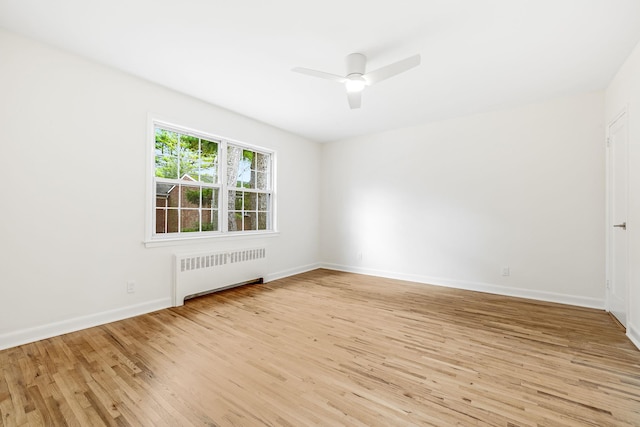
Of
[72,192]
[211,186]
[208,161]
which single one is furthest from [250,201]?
[72,192]

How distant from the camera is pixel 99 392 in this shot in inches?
68.4

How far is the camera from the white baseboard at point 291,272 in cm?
476

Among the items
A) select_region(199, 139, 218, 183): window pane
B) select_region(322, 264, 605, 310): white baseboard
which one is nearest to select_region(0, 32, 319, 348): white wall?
select_region(199, 139, 218, 183): window pane

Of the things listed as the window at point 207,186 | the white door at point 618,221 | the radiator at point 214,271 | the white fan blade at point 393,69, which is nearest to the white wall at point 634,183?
the white door at point 618,221

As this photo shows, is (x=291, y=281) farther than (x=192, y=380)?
Yes

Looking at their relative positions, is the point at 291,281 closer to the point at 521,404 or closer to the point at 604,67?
the point at 521,404

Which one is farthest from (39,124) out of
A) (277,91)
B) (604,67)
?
(604,67)

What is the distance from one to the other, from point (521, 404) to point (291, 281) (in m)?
3.51

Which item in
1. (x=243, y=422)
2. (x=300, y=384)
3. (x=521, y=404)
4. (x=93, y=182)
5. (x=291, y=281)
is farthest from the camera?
(x=291, y=281)

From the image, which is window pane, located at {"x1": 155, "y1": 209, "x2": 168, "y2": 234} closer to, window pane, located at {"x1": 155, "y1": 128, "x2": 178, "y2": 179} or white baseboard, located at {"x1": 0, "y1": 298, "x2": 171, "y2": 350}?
window pane, located at {"x1": 155, "y1": 128, "x2": 178, "y2": 179}

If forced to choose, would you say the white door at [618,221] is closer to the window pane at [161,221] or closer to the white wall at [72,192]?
the white wall at [72,192]

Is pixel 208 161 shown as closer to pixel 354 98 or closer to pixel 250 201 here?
pixel 250 201

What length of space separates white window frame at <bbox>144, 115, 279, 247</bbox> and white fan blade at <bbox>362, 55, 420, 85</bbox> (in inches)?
96.4

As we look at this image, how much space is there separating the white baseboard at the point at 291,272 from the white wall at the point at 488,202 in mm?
732
